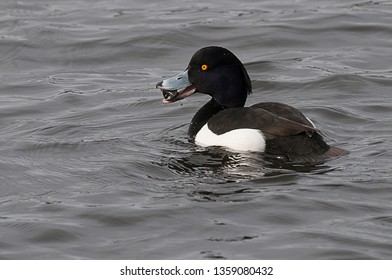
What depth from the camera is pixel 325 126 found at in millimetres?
10602

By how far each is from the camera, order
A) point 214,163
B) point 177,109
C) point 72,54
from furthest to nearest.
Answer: point 72,54 → point 177,109 → point 214,163

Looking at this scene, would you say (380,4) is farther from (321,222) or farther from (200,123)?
(321,222)

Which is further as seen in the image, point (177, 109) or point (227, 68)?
point (177, 109)

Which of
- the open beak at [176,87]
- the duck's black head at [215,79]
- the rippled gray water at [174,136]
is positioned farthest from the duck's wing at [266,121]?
the open beak at [176,87]

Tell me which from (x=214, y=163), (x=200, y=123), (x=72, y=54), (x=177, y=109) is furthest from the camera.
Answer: (x=72, y=54)

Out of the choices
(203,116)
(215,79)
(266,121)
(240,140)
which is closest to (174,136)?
(203,116)

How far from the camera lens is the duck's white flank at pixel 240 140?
9.34 m

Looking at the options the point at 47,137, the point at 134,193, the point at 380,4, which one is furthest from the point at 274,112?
the point at 380,4

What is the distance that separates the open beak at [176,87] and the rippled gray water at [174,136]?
35cm

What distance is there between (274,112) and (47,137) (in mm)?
2266

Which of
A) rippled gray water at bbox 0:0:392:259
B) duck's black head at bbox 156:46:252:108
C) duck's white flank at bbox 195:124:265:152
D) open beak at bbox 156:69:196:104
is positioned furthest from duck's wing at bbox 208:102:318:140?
open beak at bbox 156:69:196:104

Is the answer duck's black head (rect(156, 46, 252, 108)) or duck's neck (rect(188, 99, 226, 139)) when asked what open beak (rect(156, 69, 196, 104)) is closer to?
duck's black head (rect(156, 46, 252, 108))

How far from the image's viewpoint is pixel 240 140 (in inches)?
371

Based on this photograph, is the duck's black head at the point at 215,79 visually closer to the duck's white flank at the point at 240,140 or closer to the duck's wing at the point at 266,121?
the duck's wing at the point at 266,121
